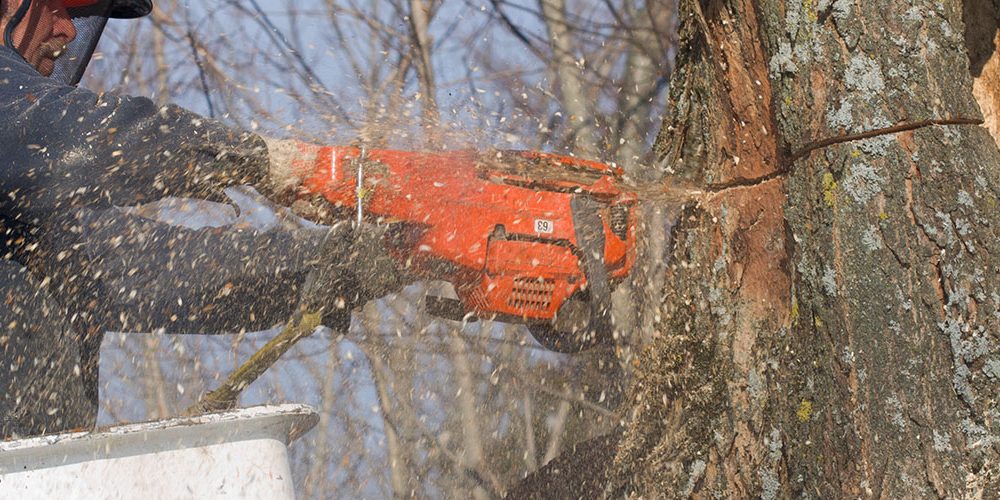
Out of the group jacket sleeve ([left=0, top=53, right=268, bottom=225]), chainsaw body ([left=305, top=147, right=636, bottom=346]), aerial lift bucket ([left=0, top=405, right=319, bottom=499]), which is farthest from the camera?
chainsaw body ([left=305, top=147, right=636, bottom=346])

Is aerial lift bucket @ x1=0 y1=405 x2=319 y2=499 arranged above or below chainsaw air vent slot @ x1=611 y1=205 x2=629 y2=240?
below

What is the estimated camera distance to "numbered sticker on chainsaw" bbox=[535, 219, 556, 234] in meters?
2.85

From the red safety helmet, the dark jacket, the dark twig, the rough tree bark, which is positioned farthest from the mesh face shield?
the dark twig

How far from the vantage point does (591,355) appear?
4383 millimetres

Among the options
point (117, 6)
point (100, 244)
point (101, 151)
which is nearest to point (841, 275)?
point (101, 151)

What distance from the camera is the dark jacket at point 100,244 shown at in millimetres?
2326

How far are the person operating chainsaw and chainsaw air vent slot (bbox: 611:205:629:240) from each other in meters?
0.74

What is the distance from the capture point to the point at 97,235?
2.76m

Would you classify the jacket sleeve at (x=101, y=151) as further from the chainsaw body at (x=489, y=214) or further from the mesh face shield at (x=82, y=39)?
the mesh face shield at (x=82, y=39)

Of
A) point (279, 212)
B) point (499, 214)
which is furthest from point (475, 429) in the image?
point (499, 214)

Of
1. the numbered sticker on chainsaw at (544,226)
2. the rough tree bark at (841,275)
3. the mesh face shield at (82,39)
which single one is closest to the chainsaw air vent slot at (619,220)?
the numbered sticker on chainsaw at (544,226)

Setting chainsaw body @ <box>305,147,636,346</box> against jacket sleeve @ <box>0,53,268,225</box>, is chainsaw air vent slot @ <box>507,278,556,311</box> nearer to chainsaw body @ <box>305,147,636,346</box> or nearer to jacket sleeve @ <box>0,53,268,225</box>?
chainsaw body @ <box>305,147,636,346</box>

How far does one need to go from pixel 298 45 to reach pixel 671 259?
5.43m

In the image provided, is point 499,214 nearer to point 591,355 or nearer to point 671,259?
point 671,259
